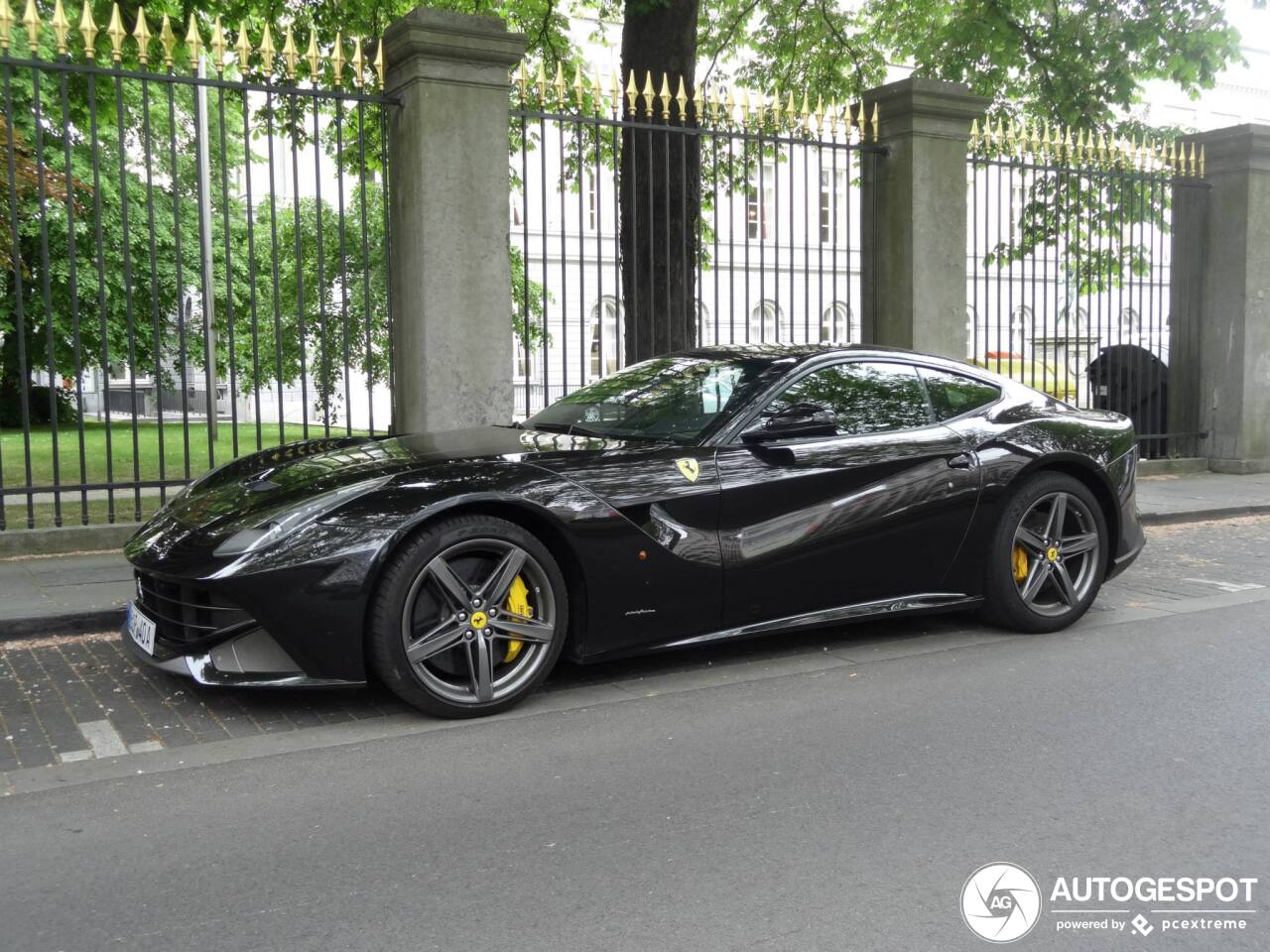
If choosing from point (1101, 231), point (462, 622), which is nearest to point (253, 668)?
point (462, 622)

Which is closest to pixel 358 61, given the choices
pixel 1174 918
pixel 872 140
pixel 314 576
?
pixel 872 140

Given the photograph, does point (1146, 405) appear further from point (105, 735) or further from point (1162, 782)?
point (105, 735)

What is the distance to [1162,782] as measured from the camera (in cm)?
394

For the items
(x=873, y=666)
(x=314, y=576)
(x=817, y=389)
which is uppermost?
(x=817, y=389)

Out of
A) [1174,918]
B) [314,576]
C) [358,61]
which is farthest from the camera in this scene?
[358,61]

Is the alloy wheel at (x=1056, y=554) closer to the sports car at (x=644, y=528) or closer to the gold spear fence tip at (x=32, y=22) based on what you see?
the sports car at (x=644, y=528)

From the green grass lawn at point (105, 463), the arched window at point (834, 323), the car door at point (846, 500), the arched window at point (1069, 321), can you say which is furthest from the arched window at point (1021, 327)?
the green grass lawn at point (105, 463)

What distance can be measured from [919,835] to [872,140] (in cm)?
891

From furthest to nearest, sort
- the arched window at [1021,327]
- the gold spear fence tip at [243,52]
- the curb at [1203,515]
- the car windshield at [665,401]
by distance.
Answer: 1. the arched window at [1021,327]
2. the curb at [1203,515]
3. the gold spear fence tip at [243,52]
4. the car windshield at [665,401]

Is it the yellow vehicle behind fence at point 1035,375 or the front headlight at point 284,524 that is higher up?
the yellow vehicle behind fence at point 1035,375

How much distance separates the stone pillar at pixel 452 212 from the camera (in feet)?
28.3

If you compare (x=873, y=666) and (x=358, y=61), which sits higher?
(x=358, y=61)

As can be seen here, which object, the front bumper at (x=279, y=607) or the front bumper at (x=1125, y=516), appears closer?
the front bumper at (x=279, y=607)

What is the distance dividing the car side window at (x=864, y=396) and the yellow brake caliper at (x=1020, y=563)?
0.85 m
